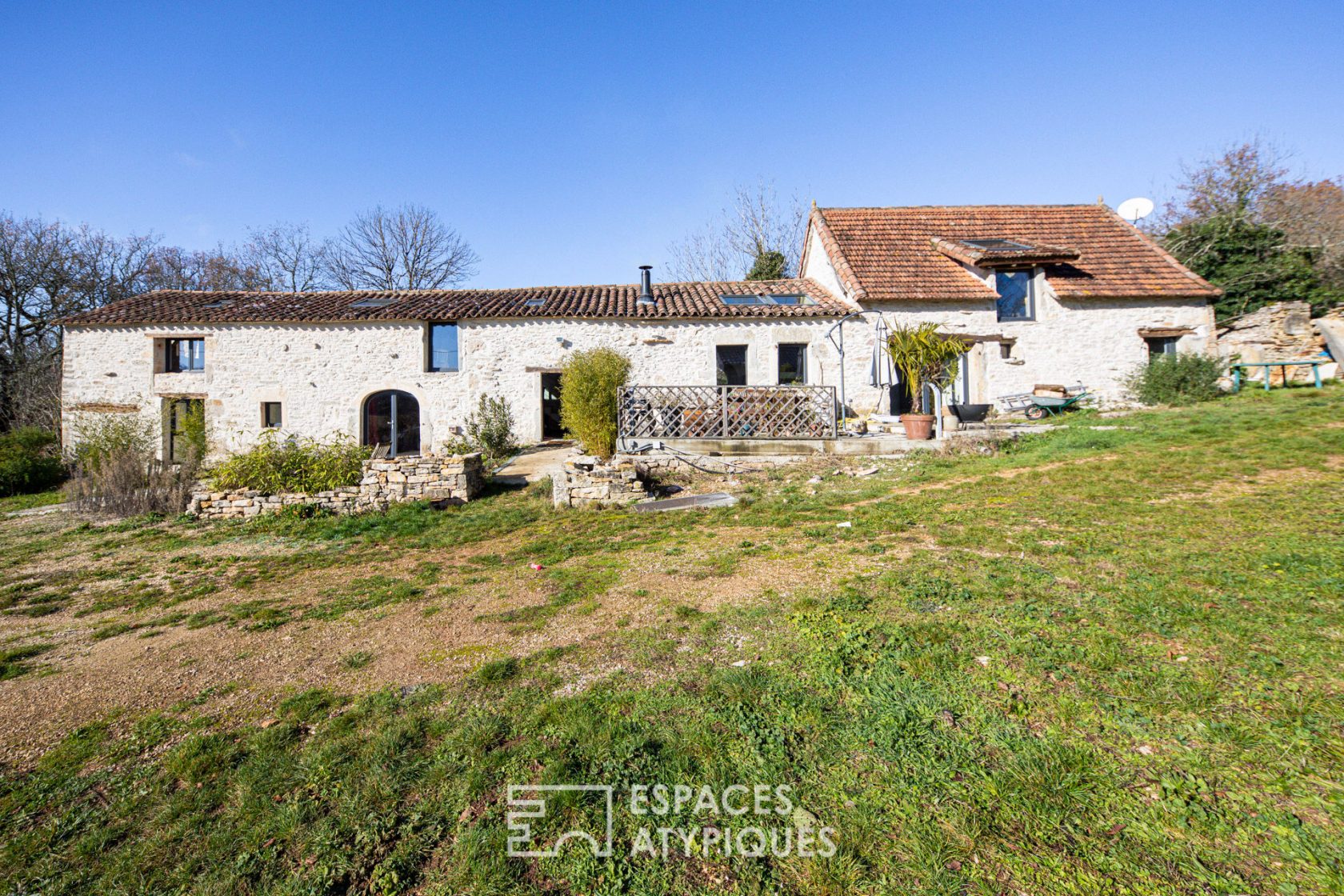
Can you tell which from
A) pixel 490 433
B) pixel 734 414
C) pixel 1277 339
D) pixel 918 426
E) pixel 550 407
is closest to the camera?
pixel 918 426

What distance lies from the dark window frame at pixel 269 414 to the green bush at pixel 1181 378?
21.8 meters

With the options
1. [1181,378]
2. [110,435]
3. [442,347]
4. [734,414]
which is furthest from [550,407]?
[1181,378]

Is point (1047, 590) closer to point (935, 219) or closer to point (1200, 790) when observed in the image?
point (1200, 790)

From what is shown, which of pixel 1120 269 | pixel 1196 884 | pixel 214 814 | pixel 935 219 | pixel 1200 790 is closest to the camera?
pixel 1196 884

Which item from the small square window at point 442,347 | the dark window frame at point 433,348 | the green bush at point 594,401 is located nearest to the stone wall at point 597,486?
the green bush at point 594,401

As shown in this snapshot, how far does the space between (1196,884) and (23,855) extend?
4088 mm

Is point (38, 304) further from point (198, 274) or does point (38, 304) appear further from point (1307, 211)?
point (1307, 211)

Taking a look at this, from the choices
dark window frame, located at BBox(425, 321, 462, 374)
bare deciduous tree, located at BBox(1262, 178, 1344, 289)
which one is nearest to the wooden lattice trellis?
dark window frame, located at BBox(425, 321, 462, 374)

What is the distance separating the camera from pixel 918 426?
10.0m

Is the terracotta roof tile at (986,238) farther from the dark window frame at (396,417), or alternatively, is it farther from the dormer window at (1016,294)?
the dark window frame at (396,417)

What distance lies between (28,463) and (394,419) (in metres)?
7.77

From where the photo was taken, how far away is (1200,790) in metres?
1.89

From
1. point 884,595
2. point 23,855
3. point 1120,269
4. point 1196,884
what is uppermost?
point 1120,269

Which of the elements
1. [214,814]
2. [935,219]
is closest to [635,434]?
[214,814]
